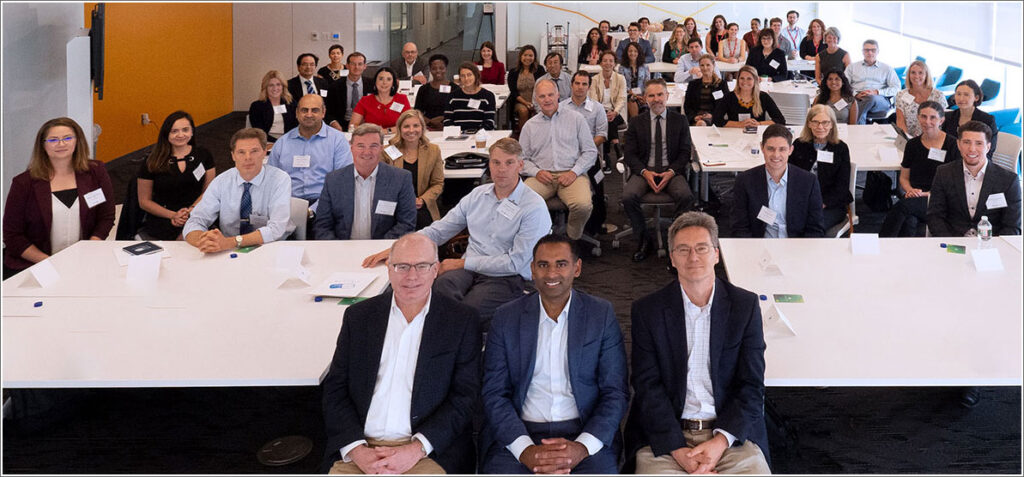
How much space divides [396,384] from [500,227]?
1.62 meters

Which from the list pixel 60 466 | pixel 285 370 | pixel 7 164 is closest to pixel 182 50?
pixel 7 164

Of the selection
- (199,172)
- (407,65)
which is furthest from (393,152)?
(407,65)

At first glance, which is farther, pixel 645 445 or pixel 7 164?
pixel 7 164

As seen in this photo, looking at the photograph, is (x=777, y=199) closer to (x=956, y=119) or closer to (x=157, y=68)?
(x=956, y=119)

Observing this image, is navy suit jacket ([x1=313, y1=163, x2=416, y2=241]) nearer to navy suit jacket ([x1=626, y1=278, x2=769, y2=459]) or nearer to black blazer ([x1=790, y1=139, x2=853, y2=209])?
navy suit jacket ([x1=626, y1=278, x2=769, y2=459])

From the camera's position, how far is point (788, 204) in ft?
15.9

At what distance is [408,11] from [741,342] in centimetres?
1383

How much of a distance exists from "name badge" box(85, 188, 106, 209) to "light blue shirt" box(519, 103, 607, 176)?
292cm

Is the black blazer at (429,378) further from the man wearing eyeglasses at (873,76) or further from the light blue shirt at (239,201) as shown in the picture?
the man wearing eyeglasses at (873,76)

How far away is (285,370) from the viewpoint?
9.58ft

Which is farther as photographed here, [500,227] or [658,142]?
[658,142]

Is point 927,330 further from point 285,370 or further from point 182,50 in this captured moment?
point 182,50

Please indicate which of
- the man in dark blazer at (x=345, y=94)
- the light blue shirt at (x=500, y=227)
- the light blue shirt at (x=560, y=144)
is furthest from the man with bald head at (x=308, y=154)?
the man in dark blazer at (x=345, y=94)

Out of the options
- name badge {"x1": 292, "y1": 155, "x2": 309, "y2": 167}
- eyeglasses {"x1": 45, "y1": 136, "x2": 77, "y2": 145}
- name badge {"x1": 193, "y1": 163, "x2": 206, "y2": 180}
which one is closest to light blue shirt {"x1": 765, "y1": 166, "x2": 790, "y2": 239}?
name badge {"x1": 292, "y1": 155, "x2": 309, "y2": 167}
